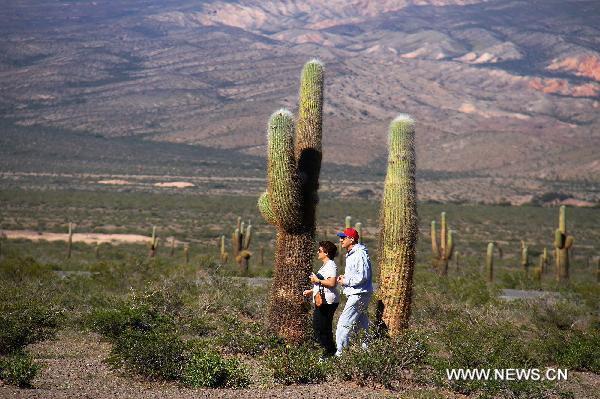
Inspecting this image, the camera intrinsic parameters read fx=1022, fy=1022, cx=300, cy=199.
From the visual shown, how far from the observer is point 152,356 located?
33.2 ft

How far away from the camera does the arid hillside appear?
3848 inches

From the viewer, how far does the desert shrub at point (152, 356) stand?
10.1m

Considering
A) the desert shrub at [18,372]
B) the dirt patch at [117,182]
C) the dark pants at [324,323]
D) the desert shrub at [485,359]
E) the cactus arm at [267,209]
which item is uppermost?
the dirt patch at [117,182]

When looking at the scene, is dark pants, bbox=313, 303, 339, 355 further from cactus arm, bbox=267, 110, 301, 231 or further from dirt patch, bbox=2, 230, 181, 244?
dirt patch, bbox=2, 230, 181, 244

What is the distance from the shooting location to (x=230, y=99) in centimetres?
11956

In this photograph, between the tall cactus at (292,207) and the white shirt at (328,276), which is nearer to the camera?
the white shirt at (328,276)

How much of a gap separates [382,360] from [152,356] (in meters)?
2.27

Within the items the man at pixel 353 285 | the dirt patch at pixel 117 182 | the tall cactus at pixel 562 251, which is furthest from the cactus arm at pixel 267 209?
the dirt patch at pixel 117 182

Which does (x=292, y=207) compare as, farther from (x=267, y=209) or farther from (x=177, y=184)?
(x=177, y=184)

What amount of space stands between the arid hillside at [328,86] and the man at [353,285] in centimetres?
7553

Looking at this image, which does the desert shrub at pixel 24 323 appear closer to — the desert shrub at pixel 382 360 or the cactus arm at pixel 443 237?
the desert shrub at pixel 382 360

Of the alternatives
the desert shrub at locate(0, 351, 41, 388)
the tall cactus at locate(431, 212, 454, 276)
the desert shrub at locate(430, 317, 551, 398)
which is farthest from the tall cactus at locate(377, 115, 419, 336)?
the tall cactus at locate(431, 212, 454, 276)

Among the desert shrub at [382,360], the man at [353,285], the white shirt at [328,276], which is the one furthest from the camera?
the white shirt at [328,276]

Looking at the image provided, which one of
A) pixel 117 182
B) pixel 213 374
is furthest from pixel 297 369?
pixel 117 182
